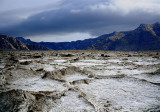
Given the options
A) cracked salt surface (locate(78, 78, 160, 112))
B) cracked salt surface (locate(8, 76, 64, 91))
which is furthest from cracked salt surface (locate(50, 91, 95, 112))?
cracked salt surface (locate(8, 76, 64, 91))

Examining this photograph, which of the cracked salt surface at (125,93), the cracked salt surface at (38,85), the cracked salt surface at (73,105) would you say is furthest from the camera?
the cracked salt surface at (38,85)

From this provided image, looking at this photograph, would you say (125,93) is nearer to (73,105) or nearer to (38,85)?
(73,105)

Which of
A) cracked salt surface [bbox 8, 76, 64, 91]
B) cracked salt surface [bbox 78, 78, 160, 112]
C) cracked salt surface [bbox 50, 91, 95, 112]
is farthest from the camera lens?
cracked salt surface [bbox 8, 76, 64, 91]

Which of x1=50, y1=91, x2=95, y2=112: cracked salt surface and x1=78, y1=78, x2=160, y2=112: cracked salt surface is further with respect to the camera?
x1=78, y1=78, x2=160, y2=112: cracked salt surface

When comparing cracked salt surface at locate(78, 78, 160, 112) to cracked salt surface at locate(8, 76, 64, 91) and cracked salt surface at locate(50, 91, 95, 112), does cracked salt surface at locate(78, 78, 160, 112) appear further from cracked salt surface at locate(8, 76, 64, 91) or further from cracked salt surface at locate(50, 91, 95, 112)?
cracked salt surface at locate(8, 76, 64, 91)

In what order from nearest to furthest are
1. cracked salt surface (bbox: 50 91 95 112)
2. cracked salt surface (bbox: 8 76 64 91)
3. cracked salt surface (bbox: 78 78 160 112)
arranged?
cracked salt surface (bbox: 50 91 95 112) → cracked salt surface (bbox: 78 78 160 112) → cracked salt surface (bbox: 8 76 64 91)

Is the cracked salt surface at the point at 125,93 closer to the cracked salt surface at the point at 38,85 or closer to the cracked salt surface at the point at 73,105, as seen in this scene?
the cracked salt surface at the point at 73,105

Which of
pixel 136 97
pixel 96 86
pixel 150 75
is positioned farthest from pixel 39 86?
pixel 150 75

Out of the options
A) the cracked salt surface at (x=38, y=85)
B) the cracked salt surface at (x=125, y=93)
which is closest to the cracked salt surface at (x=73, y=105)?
the cracked salt surface at (x=125, y=93)

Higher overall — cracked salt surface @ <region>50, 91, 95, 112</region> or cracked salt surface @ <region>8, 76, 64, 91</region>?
cracked salt surface @ <region>8, 76, 64, 91</region>

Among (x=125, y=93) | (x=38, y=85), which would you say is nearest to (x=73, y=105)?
(x=125, y=93)

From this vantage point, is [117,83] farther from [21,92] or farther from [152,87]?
[21,92]

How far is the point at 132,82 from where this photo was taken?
7.49 meters

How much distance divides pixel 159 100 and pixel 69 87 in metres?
3.52
